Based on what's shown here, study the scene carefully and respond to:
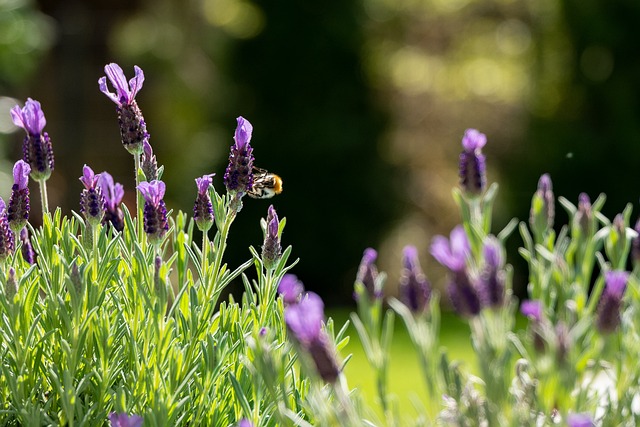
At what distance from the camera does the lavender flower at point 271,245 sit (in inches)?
65.8

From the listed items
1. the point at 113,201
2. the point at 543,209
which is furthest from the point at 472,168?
the point at 113,201

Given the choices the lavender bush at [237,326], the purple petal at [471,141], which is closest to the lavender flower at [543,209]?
the lavender bush at [237,326]

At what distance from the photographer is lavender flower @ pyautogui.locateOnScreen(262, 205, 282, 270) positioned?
1672mm

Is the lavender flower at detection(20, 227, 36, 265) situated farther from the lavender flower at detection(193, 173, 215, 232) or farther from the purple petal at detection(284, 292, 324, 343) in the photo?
the purple petal at detection(284, 292, 324, 343)

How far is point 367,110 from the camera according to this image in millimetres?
8719

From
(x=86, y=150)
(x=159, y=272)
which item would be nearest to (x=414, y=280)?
(x=159, y=272)

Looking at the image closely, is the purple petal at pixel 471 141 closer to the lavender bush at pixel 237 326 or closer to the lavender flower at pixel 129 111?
the lavender bush at pixel 237 326

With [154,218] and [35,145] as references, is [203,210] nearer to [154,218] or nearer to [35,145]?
[154,218]

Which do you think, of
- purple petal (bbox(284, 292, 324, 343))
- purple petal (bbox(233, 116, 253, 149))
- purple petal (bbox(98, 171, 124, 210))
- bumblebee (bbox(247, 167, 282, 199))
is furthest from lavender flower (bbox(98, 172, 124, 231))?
purple petal (bbox(284, 292, 324, 343))

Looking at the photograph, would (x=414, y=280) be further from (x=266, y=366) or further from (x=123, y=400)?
(x=123, y=400)

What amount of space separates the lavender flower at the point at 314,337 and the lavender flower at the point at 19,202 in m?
0.70

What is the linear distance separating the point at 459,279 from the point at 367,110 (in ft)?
25.0

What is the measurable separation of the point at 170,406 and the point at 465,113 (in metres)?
9.07

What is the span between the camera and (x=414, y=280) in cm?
125
